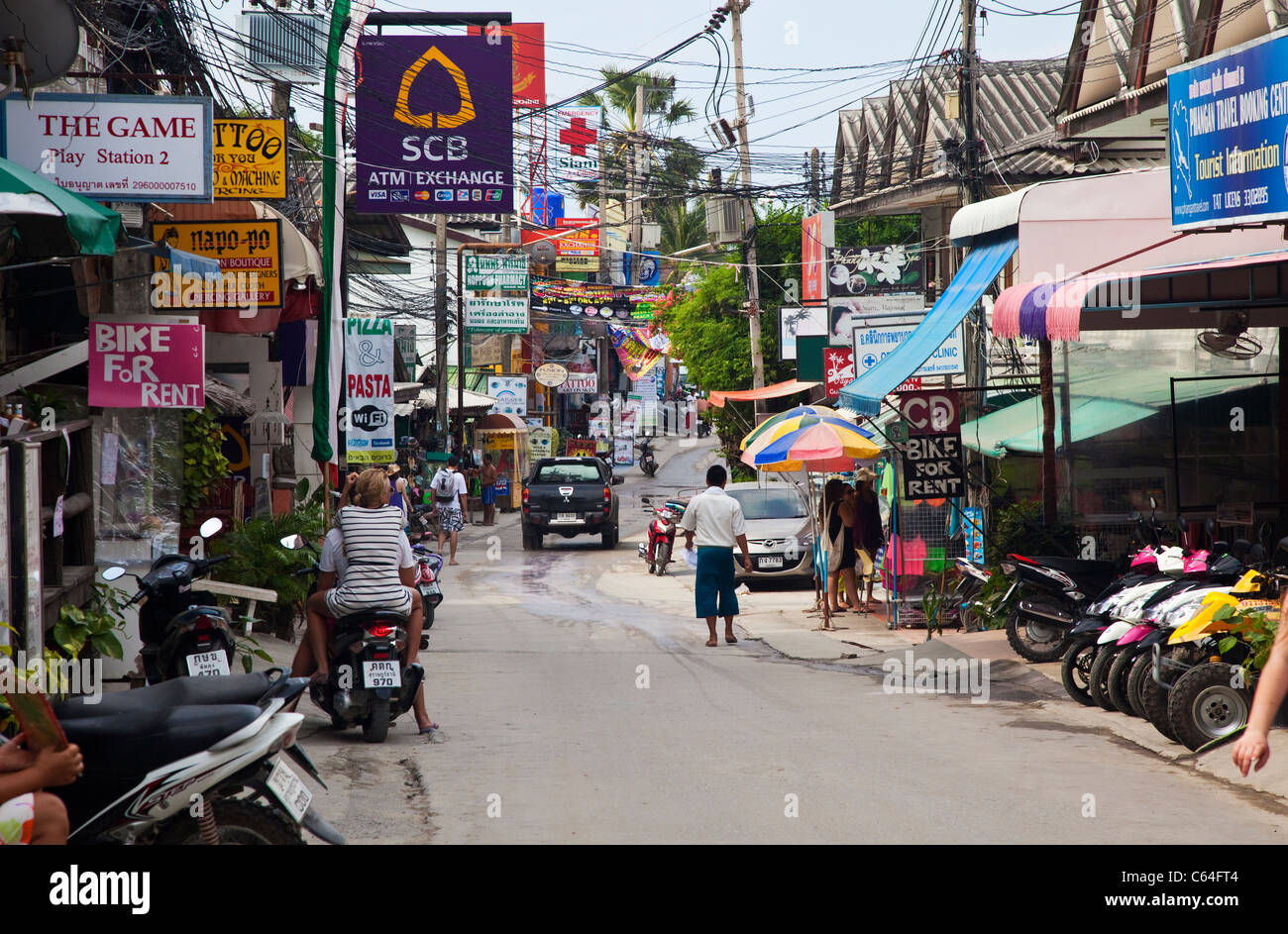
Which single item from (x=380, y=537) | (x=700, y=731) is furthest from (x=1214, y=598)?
(x=380, y=537)

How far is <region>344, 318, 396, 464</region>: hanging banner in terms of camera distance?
59.1 feet

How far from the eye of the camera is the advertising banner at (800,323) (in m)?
30.3

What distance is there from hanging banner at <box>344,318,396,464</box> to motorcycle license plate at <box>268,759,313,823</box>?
13.0 m

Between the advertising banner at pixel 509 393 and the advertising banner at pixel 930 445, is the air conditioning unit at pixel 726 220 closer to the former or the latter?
the advertising banner at pixel 509 393

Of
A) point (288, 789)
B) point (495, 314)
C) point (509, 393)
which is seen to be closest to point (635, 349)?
point (509, 393)

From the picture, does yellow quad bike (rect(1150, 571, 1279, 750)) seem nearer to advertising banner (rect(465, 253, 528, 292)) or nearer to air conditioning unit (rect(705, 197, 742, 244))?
advertising banner (rect(465, 253, 528, 292))

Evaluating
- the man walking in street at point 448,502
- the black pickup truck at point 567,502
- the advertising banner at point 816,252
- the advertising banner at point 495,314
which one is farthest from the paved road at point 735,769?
the advertising banner at point 495,314

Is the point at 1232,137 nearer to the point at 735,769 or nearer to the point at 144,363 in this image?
the point at 735,769

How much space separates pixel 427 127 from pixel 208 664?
40.2 ft

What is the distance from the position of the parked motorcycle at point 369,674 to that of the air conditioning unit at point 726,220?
27380mm

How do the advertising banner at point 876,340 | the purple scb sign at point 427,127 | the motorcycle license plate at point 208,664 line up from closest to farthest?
the motorcycle license plate at point 208,664
the advertising banner at point 876,340
the purple scb sign at point 427,127

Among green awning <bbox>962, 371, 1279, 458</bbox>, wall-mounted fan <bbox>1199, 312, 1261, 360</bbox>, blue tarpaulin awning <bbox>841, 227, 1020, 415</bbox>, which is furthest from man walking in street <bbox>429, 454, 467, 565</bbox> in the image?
wall-mounted fan <bbox>1199, 312, 1261, 360</bbox>

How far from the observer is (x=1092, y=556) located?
1362 cm
